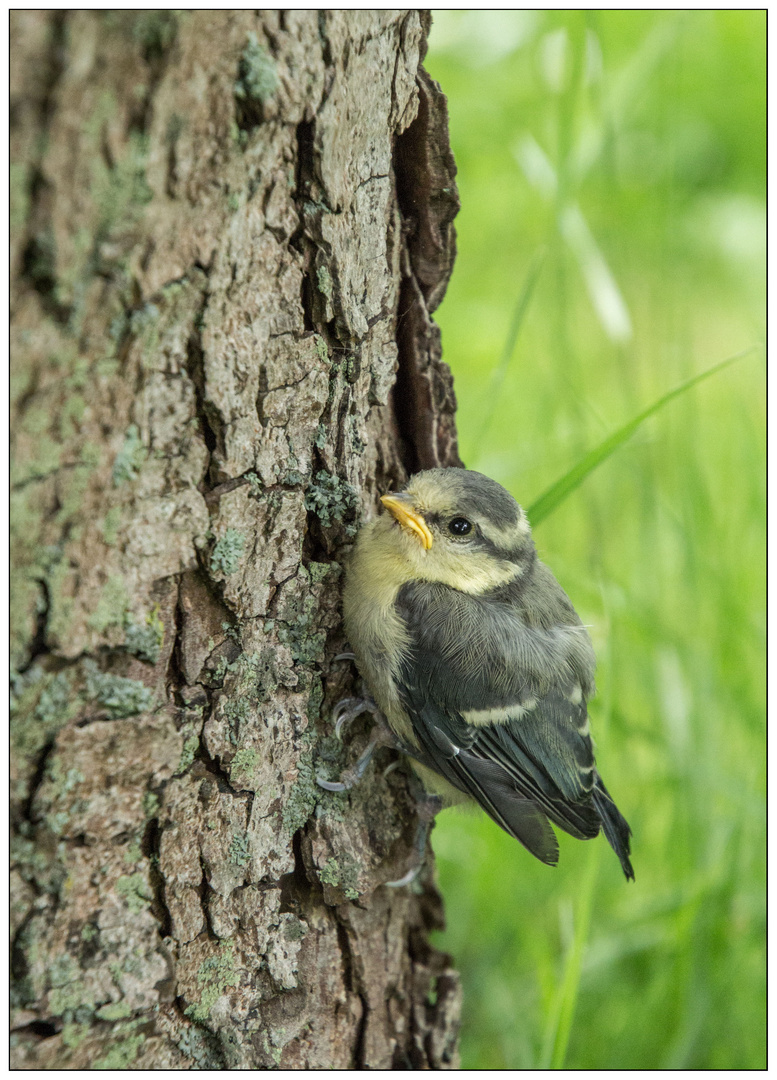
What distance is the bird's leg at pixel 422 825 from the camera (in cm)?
213

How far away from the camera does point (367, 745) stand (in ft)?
6.59

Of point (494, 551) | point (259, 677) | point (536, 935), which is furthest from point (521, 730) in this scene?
point (536, 935)

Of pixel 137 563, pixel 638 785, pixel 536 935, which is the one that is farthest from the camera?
pixel 638 785

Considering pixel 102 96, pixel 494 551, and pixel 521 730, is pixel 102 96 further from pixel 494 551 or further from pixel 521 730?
pixel 521 730

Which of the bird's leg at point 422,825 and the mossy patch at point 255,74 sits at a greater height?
the mossy patch at point 255,74

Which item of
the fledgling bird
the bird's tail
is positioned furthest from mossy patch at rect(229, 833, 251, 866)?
the bird's tail

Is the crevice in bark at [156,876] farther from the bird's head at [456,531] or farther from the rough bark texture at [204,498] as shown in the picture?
the bird's head at [456,531]

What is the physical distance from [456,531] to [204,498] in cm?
80

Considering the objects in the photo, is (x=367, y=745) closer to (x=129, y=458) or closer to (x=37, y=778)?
(x=37, y=778)

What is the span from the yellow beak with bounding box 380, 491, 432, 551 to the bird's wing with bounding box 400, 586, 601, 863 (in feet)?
0.54

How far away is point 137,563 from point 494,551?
1.03m

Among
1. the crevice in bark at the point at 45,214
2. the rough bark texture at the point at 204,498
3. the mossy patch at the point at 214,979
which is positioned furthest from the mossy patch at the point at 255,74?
the mossy patch at the point at 214,979

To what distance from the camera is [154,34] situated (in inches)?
47.9

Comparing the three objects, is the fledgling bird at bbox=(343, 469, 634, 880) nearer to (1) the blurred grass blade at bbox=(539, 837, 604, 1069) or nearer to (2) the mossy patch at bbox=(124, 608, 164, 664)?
(1) the blurred grass blade at bbox=(539, 837, 604, 1069)
